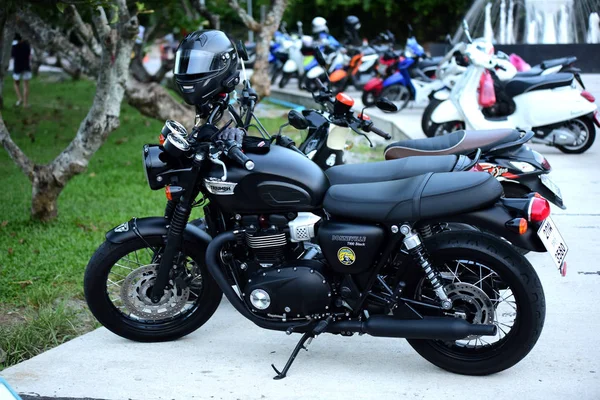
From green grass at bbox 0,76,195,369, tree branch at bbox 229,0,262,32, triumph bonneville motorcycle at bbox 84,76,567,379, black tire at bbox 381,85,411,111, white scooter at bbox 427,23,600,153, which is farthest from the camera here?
black tire at bbox 381,85,411,111

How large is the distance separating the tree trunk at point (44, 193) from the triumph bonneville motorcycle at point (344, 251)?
10.9 ft

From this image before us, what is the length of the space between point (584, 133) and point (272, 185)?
22.7 feet

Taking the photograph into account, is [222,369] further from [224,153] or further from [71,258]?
[71,258]

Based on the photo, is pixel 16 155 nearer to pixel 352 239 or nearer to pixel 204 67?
pixel 204 67

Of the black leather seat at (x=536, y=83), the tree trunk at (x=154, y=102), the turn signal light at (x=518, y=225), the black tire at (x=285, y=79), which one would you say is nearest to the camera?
the turn signal light at (x=518, y=225)

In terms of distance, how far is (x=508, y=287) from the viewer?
4059mm

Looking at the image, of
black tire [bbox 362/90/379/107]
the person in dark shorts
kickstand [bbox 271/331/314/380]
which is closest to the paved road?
kickstand [bbox 271/331/314/380]

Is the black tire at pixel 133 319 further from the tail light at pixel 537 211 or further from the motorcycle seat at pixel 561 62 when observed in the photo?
the motorcycle seat at pixel 561 62

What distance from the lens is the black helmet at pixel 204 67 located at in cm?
442

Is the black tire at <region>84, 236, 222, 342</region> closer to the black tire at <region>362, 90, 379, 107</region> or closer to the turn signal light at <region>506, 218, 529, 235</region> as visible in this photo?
the turn signal light at <region>506, 218, 529, 235</region>

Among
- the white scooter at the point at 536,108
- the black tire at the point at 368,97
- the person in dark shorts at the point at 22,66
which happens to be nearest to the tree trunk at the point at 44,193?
the white scooter at the point at 536,108

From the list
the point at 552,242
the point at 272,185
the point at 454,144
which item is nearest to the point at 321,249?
the point at 272,185

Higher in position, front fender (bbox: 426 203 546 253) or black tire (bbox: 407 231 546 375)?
front fender (bbox: 426 203 546 253)

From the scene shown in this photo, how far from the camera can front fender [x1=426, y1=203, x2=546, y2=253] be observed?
396 cm
